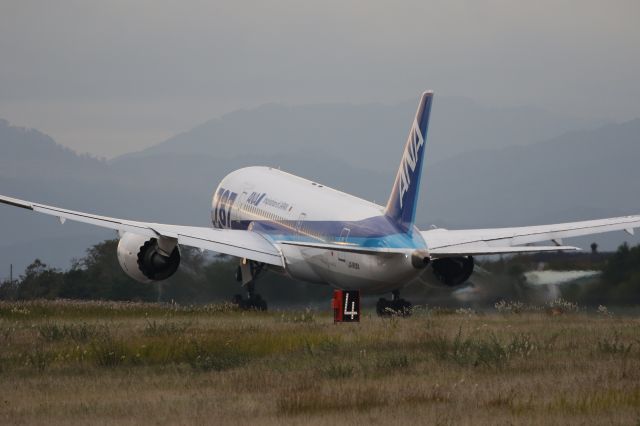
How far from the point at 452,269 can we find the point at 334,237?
3.32 m

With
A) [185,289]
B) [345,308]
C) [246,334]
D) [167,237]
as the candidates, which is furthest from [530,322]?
[185,289]

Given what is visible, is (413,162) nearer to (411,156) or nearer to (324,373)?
(411,156)

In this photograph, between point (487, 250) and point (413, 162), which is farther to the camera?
point (413, 162)

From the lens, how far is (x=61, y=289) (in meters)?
62.4

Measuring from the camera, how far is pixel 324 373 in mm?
23031

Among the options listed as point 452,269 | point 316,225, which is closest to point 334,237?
point 316,225

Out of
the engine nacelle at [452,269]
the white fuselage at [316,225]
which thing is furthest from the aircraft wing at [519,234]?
the white fuselage at [316,225]

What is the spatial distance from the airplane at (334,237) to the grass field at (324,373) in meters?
6.09

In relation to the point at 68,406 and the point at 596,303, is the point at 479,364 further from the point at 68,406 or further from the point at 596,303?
the point at 596,303

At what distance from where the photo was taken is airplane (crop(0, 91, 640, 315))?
38719 millimetres

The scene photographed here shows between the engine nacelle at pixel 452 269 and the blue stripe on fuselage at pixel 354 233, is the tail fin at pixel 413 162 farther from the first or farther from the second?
the engine nacelle at pixel 452 269

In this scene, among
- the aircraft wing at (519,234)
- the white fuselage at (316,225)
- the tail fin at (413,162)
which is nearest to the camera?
the tail fin at (413,162)

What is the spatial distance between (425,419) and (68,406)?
199 inches

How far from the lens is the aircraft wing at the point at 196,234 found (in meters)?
42.4
